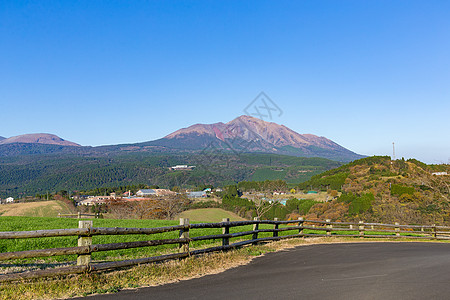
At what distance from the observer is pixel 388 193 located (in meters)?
78.9

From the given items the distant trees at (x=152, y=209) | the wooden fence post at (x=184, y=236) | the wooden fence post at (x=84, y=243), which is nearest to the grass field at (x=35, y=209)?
the distant trees at (x=152, y=209)

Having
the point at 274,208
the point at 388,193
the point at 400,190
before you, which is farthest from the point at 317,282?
the point at 274,208

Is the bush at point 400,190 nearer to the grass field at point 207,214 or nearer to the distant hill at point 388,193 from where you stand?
the distant hill at point 388,193

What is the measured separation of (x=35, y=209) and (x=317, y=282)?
77.8 metres

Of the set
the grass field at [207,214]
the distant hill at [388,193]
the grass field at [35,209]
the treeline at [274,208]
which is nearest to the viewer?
the distant hill at [388,193]

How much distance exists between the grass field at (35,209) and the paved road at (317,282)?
69.0 meters

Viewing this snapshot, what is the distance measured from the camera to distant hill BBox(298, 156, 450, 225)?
1857 inches

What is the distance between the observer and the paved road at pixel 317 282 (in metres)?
7.25

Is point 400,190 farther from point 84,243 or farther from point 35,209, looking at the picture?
point 84,243

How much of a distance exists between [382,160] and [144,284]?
390 ft

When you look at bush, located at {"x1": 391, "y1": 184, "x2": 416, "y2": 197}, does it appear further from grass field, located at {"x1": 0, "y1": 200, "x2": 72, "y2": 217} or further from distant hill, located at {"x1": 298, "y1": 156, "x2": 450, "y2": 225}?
grass field, located at {"x1": 0, "y1": 200, "x2": 72, "y2": 217}

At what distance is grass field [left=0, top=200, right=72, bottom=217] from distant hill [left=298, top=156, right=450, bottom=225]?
49088mm

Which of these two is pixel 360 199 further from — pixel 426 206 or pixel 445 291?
pixel 445 291

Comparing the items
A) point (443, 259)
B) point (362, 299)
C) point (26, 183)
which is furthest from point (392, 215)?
point (26, 183)
